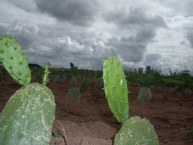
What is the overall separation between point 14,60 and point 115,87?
62cm

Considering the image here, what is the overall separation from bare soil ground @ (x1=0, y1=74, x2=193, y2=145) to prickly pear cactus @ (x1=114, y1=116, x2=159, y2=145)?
10.0 inches

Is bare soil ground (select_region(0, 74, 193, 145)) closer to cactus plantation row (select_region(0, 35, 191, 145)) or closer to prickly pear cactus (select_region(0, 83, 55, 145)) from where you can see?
cactus plantation row (select_region(0, 35, 191, 145))

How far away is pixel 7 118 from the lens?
152 centimetres

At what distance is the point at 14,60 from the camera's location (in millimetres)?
2057

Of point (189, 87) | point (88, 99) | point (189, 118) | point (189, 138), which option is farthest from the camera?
point (189, 87)

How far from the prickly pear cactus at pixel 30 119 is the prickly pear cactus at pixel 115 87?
0.55m

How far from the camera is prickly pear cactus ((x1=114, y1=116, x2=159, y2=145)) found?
1.84 m

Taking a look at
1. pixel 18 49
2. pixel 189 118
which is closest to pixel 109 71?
pixel 18 49

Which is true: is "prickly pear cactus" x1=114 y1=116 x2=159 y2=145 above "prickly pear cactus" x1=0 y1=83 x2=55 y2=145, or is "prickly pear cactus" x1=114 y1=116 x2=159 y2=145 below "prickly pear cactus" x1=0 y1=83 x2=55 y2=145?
below

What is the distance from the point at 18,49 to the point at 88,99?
312cm

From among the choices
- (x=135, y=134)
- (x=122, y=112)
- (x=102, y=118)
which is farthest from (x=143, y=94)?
(x=135, y=134)

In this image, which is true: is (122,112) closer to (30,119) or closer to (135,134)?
(135,134)

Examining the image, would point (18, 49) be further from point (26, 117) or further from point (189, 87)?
point (189, 87)

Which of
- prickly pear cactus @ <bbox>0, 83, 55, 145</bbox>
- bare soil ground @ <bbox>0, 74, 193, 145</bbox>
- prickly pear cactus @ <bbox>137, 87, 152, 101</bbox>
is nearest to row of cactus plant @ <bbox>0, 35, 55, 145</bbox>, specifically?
prickly pear cactus @ <bbox>0, 83, 55, 145</bbox>
